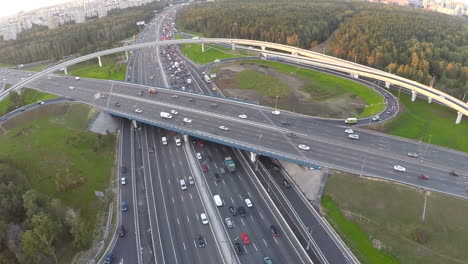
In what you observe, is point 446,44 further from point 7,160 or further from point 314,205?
point 7,160

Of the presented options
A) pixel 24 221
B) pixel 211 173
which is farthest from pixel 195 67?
pixel 24 221

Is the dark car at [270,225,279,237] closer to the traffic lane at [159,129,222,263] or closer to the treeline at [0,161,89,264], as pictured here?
the traffic lane at [159,129,222,263]

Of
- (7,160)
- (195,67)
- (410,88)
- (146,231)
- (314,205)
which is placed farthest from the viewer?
(195,67)

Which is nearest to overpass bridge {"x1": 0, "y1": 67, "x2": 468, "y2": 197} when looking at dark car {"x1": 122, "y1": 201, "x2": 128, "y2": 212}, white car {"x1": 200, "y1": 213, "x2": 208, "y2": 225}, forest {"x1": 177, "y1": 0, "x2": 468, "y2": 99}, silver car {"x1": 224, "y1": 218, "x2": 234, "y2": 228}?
silver car {"x1": 224, "y1": 218, "x2": 234, "y2": 228}

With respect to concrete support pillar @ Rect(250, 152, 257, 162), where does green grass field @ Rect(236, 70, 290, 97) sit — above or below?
above

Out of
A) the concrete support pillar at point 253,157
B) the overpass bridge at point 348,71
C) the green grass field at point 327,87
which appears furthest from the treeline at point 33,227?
the green grass field at point 327,87

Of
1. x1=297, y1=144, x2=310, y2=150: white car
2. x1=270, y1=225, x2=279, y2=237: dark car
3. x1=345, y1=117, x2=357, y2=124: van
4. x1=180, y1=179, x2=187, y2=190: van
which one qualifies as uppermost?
x1=345, y1=117, x2=357, y2=124: van
